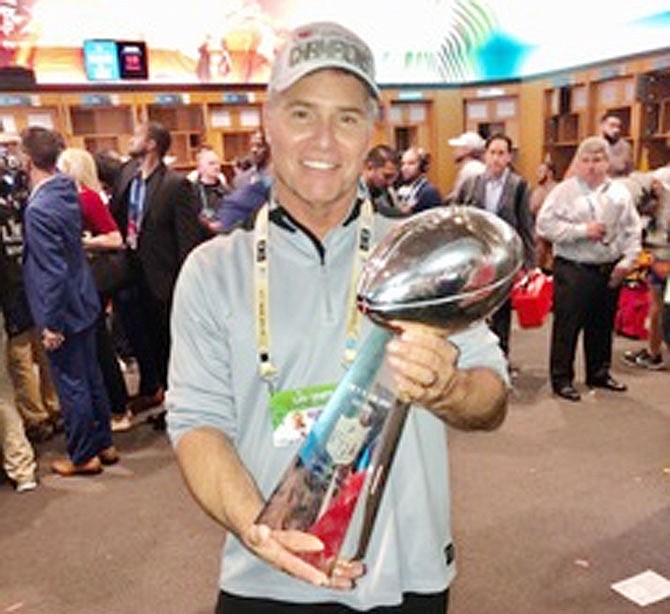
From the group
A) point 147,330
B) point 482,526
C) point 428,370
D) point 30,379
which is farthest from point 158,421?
point 428,370

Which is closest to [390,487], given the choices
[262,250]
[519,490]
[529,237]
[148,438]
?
[262,250]

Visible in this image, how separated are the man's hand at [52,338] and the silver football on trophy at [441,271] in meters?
2.66

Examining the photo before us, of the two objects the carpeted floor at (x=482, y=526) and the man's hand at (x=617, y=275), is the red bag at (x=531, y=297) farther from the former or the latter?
the carpeted floor at (x=482, y=526)

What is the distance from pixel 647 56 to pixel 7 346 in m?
6.79

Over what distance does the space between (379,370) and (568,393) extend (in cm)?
362

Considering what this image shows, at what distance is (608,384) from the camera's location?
4.21 meters

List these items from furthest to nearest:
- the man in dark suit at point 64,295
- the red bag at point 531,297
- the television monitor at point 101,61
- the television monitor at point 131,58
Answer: the television monitor at point 131,58 < the television monitor at point 101,61 < the red bag at point 531,297 < the man in dark suit at point 64,295

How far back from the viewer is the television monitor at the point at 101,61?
7.48m

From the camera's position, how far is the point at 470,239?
0.77 metres

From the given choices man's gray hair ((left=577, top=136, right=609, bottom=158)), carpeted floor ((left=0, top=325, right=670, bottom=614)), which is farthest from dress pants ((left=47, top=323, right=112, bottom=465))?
man's gray hair ((left=577, top=136, right=609, bottom=158))

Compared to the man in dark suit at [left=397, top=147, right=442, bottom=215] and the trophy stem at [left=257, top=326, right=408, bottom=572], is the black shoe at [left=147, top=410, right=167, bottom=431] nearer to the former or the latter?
the man in dark suit at [left=397, top=147, right=442, bottom=215]

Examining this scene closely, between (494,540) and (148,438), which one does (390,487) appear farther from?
(148,438)

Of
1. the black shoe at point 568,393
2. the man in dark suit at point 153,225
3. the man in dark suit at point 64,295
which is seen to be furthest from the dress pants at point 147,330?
the black shoe at point 568,393

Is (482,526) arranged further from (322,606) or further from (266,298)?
(266,298)
